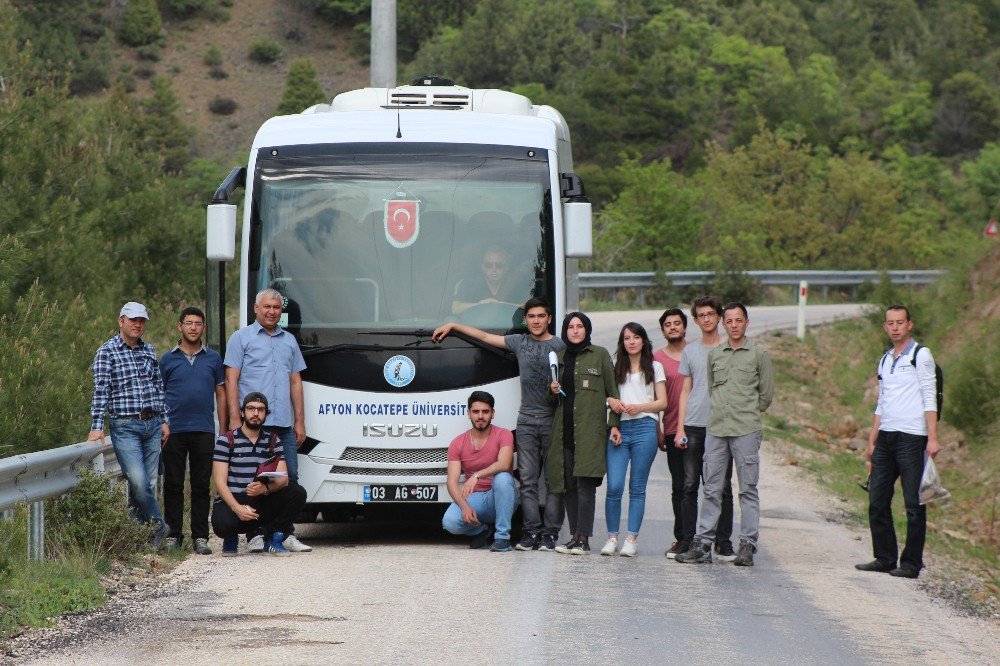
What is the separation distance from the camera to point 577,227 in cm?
1088

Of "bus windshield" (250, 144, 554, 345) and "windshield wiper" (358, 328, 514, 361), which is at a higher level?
"bus windshield" (250, 144, 554, 345)

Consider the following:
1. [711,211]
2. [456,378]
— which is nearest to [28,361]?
[456,378]

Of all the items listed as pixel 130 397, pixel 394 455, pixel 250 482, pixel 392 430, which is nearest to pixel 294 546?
pixel 250 482

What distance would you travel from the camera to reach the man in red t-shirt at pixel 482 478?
34.2 feet

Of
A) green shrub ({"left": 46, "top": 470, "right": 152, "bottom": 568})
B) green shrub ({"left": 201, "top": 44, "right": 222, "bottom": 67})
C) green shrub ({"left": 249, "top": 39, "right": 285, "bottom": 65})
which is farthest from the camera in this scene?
green shrub ({"left": 249, "top": 39, "right": 285, "bottom": 65})

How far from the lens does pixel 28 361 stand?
12.2 m

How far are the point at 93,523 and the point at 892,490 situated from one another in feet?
18.7

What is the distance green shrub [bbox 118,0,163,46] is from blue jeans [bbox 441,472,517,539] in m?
99.3

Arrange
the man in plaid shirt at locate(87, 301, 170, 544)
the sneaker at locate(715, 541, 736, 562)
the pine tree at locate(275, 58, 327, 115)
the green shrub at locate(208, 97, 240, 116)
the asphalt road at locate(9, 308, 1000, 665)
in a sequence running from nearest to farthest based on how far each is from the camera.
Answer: the asphalt road at locate(9, 308, 1000, 665) < the man in plaid shirt at locate(87, 301, 170, 544) < the sneaker at locate(715, 541, 736, 562) < the pine tree at locate(275, 58, 327, 115) < the green shrub at locate(208, 97, 240, 116)

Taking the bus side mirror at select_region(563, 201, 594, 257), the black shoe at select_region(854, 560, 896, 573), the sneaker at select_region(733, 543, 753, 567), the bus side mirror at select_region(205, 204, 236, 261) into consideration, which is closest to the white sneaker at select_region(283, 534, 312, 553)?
the bus side mirror at select_region(205, 204, 236, 261)

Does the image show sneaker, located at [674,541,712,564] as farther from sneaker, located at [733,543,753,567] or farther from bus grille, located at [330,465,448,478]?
bus grille, located at [330,465,448,478]

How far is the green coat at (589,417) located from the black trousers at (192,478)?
2546 millimetres

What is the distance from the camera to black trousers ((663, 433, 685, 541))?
10531 millimetres

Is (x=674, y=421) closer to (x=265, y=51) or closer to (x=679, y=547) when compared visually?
(x=679, y=547)
